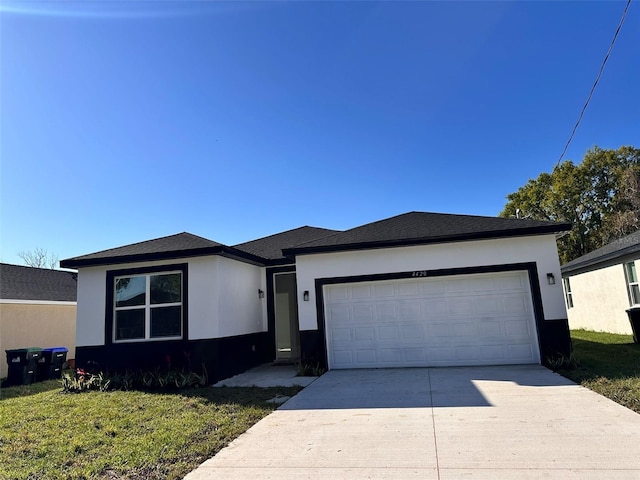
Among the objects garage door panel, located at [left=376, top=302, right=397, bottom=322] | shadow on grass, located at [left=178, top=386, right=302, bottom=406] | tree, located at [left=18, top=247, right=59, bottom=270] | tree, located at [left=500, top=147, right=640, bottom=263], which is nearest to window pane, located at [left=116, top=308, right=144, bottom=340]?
shadow on grass, located at [left=178, top=386, right=302, bottom=406]

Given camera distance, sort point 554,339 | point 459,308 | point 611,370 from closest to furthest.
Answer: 1. point 611,370
2. point 554,339
3. point 459,308

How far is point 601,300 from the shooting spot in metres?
16.0

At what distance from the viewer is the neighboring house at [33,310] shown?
12.3 m

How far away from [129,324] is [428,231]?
773cm

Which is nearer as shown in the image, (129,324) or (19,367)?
(129,324)

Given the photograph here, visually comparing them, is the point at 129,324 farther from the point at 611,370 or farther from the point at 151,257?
the point at 611,370

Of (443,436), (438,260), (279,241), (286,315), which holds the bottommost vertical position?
(443,436)

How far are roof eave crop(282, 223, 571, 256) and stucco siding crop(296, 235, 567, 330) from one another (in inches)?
5.5

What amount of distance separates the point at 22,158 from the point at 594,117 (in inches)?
674

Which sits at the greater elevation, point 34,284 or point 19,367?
point 34,284

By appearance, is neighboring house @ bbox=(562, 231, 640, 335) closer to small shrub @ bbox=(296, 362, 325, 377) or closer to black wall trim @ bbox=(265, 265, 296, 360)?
small shrub @ bbox=(296, 362, 325, 377)

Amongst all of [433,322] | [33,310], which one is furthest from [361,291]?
[33,310]

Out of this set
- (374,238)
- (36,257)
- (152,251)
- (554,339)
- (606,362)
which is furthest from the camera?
(36,257)

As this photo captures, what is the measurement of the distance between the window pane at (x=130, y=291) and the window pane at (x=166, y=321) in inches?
20.3
